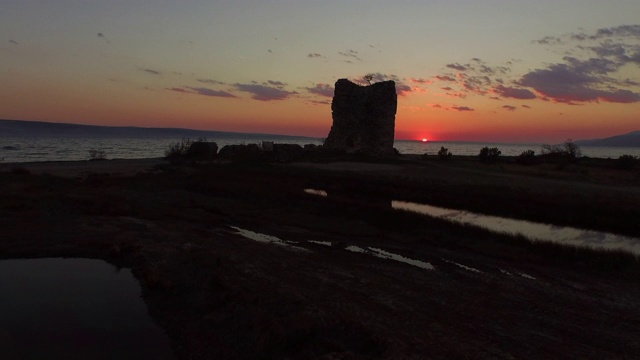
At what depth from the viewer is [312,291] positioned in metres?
9.45

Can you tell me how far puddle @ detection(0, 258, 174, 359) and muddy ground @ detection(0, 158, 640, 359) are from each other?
15.6 inches

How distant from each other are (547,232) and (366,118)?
4169 cm

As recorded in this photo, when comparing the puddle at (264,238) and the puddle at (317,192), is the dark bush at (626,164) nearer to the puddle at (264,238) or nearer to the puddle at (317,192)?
the puddle at (317,192)

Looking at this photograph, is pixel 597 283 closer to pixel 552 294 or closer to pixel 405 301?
pixel 552 294

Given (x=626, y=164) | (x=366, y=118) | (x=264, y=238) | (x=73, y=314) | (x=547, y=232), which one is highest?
(x=366, y=118)

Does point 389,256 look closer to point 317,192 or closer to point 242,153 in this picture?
point 317,192

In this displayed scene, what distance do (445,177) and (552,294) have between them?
2361 cm

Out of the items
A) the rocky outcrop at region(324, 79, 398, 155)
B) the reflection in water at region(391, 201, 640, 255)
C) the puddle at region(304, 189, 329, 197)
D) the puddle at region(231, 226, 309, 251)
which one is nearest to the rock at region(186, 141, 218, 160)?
the rocky outcrop at region(324, 79, 398, 155)

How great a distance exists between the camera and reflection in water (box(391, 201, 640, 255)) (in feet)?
51.8

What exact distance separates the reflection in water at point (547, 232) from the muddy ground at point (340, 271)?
135 centimetres

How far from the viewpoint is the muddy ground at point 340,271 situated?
24.7ft

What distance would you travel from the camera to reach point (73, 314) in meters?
8.79

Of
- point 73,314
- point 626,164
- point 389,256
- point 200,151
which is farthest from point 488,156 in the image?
point 73,314

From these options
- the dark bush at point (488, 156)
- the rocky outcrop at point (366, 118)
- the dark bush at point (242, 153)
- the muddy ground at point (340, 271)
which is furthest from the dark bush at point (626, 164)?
the dark bush at point (242, 153)
